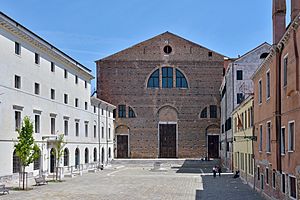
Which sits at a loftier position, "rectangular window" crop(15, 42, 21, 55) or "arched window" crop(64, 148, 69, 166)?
"rectangular window" crop(15, 42, 21, 55)

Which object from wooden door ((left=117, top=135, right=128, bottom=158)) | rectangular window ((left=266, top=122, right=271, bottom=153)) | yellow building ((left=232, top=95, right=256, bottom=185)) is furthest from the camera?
wooden door ((left=117, top=135, right=128, bottom=158))

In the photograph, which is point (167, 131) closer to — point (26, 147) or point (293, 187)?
point (26, 147)

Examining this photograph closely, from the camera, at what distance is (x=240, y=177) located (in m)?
38.7

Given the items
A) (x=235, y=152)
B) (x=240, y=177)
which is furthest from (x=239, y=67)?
(x=240, y=177)

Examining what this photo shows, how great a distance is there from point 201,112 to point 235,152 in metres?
23.9

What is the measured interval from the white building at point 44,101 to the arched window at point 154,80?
10462mm

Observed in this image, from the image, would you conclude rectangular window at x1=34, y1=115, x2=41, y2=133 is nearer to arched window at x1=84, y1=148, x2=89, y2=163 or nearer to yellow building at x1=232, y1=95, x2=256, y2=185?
arched window at x1=84, y1=148, x2=89, y2=163

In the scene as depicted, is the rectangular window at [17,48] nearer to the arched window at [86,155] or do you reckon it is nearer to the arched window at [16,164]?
the arched window at [16,164]

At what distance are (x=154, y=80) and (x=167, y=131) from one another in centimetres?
724

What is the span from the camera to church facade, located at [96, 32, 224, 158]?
6588 centimetres

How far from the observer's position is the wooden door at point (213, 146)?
2581 inches

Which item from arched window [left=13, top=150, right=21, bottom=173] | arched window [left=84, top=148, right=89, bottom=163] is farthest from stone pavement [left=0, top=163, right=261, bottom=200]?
arched window [left=84, top=148, right=89, bottom=163]

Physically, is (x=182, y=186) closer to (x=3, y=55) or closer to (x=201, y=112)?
(x=3, y=55)

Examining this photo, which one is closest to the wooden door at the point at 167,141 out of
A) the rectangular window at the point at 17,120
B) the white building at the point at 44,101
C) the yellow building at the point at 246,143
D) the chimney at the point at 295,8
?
the white building at the point at 44,101
